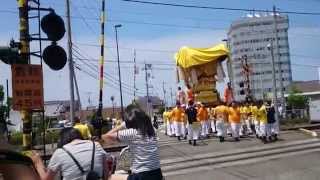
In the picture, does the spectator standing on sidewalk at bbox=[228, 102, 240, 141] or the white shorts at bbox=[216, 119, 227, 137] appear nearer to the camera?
the white shorts at bbox=[216, 119, 227, 137]

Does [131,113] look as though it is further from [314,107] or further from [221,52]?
[314,107]

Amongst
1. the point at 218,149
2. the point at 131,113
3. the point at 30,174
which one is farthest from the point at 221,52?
the point at 30,174

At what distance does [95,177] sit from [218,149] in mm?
15018

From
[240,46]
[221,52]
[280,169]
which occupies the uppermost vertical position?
[240,46]

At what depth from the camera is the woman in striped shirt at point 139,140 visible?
706cm

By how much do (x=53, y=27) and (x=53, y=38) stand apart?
0.20m

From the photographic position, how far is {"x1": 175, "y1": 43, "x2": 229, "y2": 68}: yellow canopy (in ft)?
88.5

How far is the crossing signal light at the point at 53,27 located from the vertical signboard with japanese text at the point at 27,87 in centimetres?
84

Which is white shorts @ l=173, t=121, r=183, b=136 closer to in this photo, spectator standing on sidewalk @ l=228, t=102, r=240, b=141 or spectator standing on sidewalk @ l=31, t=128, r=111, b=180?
spectator standing on sidewalk @ l=228, t=102, r=240, b=141

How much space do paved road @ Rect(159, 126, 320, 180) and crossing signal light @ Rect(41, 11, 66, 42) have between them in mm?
5852

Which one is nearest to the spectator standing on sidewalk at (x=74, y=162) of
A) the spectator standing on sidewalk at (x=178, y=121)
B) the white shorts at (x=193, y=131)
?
the white shorts at (x=193, y=131)

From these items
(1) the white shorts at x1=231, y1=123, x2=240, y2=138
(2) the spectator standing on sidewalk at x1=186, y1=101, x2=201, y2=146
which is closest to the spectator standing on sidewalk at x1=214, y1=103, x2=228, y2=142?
(1) the white shorts at x1=231, y1=123, x2=240, y2=138

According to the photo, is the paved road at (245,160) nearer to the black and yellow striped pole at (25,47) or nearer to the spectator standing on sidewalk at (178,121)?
the spectator standing on sidewalk at (178,121)

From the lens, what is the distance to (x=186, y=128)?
24875 millimetres
